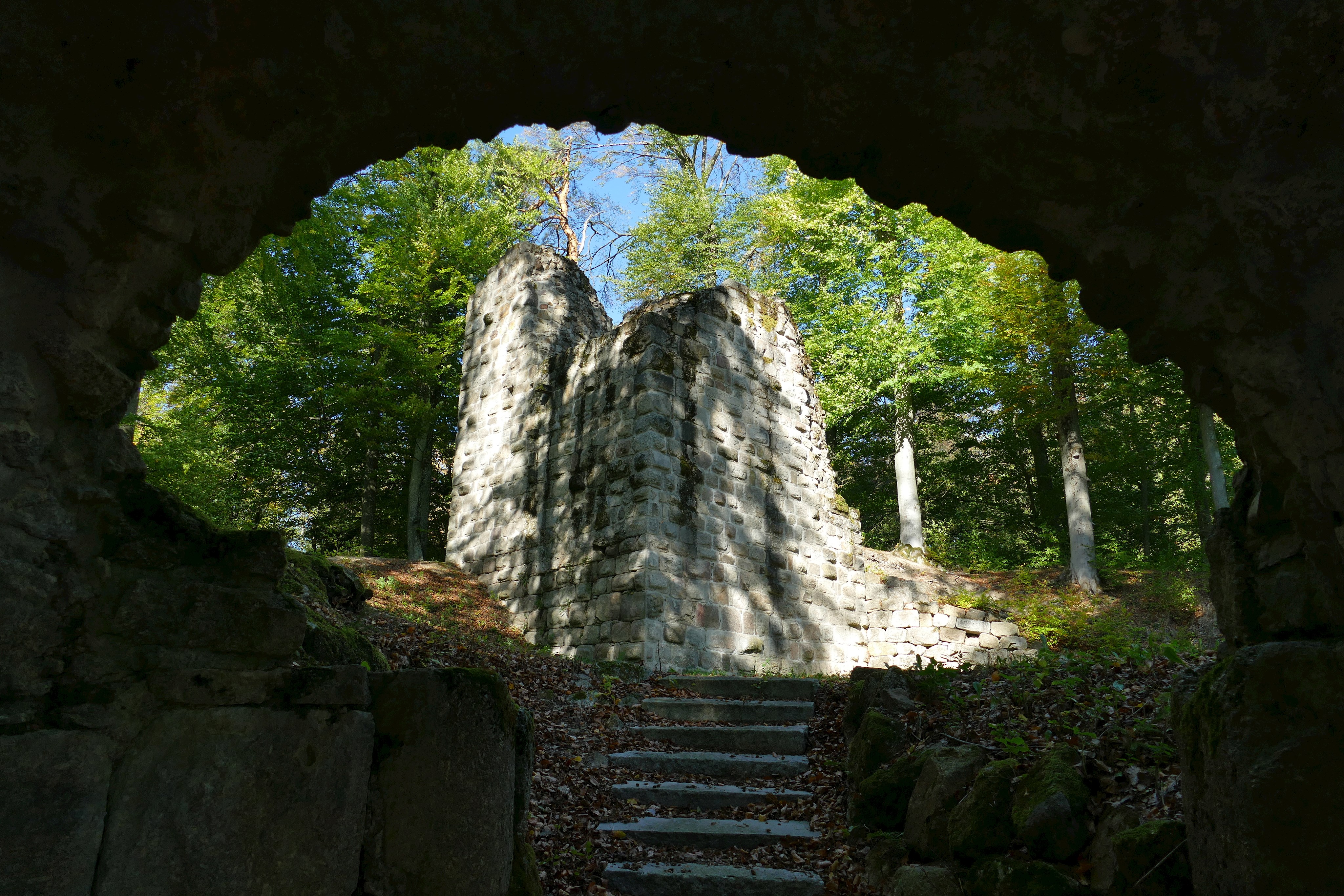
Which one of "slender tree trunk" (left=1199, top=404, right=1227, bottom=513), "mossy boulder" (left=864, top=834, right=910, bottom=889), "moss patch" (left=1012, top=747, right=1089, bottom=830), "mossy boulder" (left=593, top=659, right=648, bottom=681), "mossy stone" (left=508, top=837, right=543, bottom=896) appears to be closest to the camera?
"mossy stone" (left=508, top=837, right=543, bottom=896)

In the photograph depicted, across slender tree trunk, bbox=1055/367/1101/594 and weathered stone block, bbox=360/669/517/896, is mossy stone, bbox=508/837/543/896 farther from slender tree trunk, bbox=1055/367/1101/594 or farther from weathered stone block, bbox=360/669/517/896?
slender tree trunk, bbox=1055/367/1101/594

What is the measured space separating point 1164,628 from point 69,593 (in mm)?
12933

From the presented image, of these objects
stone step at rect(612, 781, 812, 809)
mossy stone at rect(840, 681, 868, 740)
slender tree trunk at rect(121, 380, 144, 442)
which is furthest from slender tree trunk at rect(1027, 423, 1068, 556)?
slender tree trunk at rect(121, 380, 144, 442)

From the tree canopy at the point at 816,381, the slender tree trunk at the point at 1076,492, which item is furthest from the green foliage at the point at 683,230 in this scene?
the slender tree trunk at the point at 1076,492

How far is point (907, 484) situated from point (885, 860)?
1313cm

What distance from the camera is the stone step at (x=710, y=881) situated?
4.17m

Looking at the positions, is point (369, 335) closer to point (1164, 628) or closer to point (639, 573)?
point (639, 573)

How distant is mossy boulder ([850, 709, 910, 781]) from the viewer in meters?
5.01

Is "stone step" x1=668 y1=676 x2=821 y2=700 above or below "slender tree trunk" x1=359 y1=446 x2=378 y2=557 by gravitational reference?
below

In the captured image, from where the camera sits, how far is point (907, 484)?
1670 centimetres

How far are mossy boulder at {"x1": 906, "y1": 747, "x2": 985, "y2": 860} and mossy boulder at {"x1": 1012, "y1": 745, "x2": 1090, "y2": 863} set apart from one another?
0.40 metres

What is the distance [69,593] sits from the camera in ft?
8.63

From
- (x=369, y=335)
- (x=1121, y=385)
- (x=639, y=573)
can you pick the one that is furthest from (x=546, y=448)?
(x=1121, y=385)

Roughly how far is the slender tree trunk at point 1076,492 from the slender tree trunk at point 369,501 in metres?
13.4
